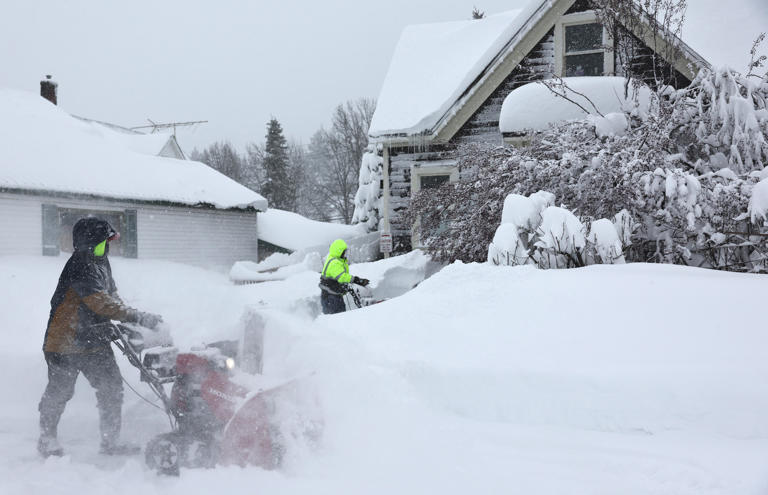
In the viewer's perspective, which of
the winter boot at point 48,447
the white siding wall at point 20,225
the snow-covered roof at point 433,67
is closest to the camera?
the winter boot at point 48,447

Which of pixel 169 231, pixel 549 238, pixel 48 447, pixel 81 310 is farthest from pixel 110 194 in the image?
pixel 549 238

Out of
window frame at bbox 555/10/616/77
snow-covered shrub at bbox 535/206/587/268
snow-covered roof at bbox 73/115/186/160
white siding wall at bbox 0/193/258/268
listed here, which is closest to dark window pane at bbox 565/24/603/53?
window frame at bbox 555/10/616/77

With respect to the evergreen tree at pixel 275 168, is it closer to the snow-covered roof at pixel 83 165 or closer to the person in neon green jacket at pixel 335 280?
the snow-covered roof at pixel 83 165

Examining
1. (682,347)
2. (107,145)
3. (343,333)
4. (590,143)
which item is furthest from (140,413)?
(107,145)

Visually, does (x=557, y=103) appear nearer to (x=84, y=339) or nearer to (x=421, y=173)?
(x=421, y=173)

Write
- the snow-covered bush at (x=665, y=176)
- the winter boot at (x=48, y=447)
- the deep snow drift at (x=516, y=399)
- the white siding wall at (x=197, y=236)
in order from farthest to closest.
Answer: the white siding wall at (x=197, y=236), the snow-covered bush at (x=665, y=176), the winter boot at (x=48, y=447), the deep snow drift at (x=516, y=399)

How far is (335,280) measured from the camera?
8953 millimetres

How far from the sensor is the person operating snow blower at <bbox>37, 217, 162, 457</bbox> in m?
4.58

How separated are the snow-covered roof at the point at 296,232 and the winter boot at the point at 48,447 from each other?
61.6 feet

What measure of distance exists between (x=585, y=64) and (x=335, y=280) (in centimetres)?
817

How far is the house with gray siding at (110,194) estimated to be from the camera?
16.7 m

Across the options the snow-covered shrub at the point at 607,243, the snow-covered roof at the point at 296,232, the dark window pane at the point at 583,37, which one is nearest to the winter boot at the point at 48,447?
the snow-covered shrub at the point at 607,243

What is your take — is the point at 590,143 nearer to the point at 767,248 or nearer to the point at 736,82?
the point at 736,82

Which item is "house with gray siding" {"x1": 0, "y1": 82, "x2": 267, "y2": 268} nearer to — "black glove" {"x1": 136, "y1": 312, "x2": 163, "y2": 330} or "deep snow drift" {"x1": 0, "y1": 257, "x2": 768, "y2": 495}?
"deep snow drift" {"x1": 0, "y1": 257, "x2": 768, "y2": 495}
